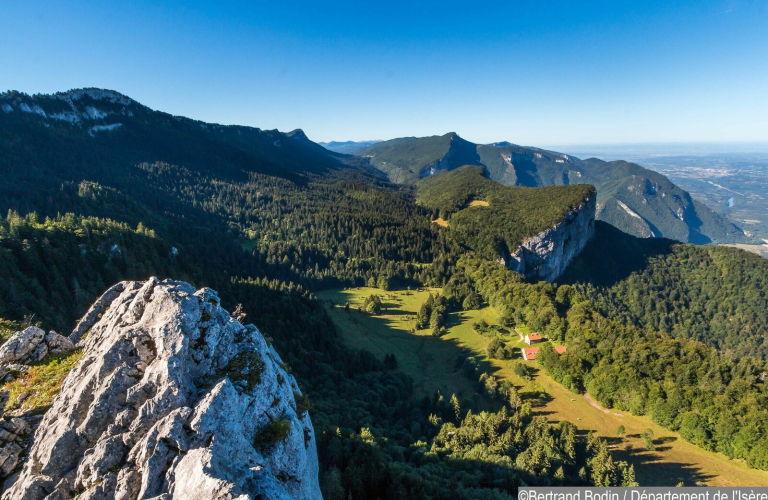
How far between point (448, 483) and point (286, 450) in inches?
1085

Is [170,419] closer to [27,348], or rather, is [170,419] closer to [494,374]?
[27,348]

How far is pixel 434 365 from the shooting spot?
3364 inches

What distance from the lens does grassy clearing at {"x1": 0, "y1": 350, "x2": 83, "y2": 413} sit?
18.0 metres

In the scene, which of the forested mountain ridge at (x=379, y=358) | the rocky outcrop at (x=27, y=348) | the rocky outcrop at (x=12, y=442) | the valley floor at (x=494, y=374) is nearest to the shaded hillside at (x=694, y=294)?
the forested mountain ridge at (x=379, y=358)

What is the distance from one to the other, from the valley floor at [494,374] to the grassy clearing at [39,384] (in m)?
64.9

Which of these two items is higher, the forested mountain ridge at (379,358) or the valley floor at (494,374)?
the forested mountain ridge at (379,358)

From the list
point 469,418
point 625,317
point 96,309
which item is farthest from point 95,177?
point 625,317

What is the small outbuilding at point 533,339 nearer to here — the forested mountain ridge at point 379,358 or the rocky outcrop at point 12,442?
the forested mountain ridge at point 379,358

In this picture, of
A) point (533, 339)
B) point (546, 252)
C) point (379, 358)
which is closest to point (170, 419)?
point (379, 358)

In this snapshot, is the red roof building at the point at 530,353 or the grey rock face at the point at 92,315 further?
the red roof building at the point at 530,353

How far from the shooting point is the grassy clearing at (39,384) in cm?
1803

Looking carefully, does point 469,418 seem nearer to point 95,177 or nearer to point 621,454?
point 621,454

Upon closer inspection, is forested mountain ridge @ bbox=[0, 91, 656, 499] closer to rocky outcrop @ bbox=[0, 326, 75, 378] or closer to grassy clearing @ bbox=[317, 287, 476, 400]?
grassy clearing @ bbox=[317, 287, 476, 400]

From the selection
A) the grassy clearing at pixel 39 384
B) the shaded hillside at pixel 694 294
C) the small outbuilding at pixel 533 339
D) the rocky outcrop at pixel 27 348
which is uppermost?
the rocky outcrop at pixel 27 348
